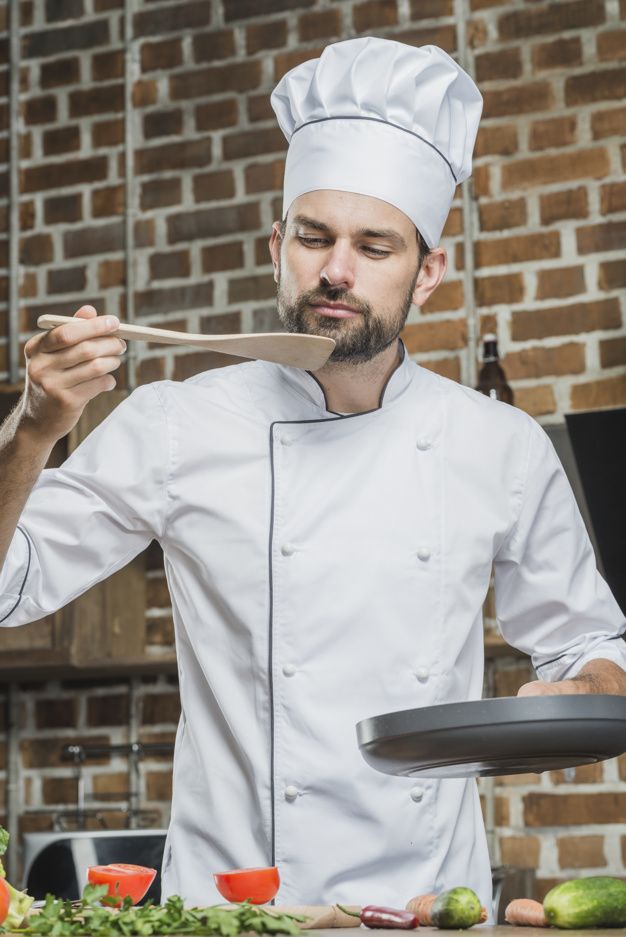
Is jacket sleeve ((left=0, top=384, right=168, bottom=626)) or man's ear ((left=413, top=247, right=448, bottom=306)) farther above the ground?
man's ear ((left=413, top=247, right=448, bottom=306))

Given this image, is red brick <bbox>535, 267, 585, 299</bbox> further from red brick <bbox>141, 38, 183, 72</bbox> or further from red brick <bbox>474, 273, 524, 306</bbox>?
red brick <bbox>141, 38, 183, 72</bbox>

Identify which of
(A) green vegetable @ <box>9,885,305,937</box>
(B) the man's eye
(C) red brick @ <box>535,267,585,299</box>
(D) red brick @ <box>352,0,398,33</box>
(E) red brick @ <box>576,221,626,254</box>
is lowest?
(A) green vegetable @ <box>9,885,305,937</box>

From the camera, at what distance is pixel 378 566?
1.57 metres

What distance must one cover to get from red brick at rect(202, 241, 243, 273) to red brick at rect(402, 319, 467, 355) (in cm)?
42

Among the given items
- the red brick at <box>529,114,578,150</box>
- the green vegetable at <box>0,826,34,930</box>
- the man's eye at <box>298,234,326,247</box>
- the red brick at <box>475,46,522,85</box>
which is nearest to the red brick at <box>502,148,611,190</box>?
the red brick at <box>529,114,578,150</box>

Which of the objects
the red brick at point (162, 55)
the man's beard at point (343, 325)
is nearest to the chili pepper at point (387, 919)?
the man's beard at point (343, 325)

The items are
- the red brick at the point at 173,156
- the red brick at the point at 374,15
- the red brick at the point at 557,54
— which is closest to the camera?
the red brick at the point at 557,54

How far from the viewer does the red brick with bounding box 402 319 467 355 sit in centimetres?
273

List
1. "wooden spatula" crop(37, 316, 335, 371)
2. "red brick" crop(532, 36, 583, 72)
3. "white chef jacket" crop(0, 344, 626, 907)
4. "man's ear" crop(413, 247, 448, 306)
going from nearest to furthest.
→ "wooden spatula" crop(37, 316, 335, 371), "white chef jacket" crop(0, 344, 626, 907), "man's ear" crop(413, 247, 448, 306), "red brick" crop(532, 36, 583, 72)

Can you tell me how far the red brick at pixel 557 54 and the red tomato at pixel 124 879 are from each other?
78.9 inches

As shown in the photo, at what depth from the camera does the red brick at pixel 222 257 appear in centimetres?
290

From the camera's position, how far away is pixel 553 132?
271 centimetres

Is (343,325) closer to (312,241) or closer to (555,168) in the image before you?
(312,241)

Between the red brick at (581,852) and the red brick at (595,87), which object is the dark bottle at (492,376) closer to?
the red brick at (595,87)
